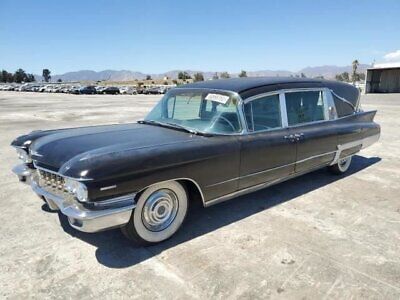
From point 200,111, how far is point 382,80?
146ft

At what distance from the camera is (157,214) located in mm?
3346

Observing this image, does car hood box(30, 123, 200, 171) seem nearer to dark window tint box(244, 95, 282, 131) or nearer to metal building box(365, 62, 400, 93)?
dark window tint box(244, 95, 282, 131)

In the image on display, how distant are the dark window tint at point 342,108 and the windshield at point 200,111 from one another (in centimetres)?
227

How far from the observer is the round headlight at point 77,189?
278 cm

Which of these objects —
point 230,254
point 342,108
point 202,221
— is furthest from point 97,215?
point 342,108

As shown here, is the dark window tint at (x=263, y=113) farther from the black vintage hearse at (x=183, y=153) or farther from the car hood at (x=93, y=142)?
the car hood at (x=93, y=142)

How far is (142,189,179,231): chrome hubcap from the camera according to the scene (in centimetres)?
326

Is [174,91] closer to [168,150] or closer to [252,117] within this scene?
[252,117]

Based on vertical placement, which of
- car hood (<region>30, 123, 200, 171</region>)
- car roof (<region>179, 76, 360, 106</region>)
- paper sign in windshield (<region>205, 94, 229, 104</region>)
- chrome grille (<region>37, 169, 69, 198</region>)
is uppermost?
car roof (<region>179, 76, 360, 106</region>)

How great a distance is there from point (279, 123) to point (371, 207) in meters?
1.63

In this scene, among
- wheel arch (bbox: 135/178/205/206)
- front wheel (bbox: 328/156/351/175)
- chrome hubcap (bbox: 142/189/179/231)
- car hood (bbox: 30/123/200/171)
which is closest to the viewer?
car hood (bbox: 30/123/200/171)

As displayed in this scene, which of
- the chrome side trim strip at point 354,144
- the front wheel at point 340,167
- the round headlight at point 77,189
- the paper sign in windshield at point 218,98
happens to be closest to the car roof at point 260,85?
the paper sign in windshield at point 218,98

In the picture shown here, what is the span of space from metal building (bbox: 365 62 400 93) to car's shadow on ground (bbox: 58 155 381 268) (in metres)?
40.8

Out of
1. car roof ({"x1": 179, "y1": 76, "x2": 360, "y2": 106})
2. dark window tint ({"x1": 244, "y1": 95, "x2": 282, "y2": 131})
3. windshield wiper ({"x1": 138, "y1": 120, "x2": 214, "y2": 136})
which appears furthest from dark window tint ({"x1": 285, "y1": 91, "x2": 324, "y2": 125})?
windshield wiper ({"x1": 138, "y1": 120, "x2": 214, "y2": 136})
